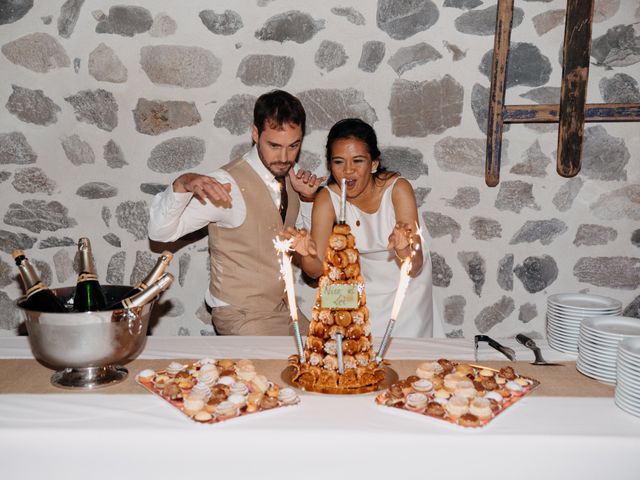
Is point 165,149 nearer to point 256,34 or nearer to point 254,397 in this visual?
point 256,34

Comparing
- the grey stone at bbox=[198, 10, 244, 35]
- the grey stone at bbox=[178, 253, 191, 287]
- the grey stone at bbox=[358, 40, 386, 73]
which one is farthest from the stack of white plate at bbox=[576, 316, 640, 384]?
the grey stone at bbox=[198, 10, 244, 35]

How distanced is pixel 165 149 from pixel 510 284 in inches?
79.1

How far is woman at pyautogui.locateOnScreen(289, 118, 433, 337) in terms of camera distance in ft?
8.84

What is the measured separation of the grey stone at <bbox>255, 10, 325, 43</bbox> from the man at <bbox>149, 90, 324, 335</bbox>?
556 millimetres

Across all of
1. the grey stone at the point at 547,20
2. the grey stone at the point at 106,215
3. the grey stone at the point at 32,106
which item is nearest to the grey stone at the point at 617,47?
the grey stone at the point at 547,20

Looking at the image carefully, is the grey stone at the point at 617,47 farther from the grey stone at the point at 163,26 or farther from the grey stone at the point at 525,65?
the grey stone at the point at 163,26

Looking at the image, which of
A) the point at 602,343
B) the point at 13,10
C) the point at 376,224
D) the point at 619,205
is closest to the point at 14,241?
the point at 13,10

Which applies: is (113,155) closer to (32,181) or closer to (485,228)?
(32,181)

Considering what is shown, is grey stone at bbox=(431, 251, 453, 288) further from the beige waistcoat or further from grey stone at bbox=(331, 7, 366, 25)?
grey stone at bbox=(331, 7, 366, 25)

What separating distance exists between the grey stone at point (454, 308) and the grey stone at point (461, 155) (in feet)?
2.26

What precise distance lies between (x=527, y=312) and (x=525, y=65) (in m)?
1.33

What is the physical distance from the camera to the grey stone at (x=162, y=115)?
3.14 metres

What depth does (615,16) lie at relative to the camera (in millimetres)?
3053

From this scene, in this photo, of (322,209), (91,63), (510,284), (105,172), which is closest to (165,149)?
(105,172)
